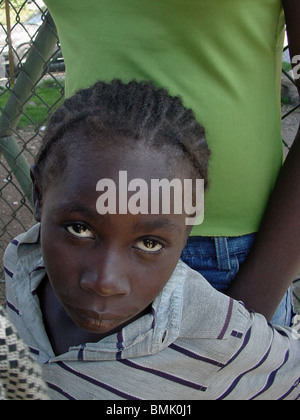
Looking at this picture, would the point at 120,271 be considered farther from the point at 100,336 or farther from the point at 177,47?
the point at 177,47

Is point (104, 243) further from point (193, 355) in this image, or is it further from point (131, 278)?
point (193, 355)

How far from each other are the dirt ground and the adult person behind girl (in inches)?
38.0

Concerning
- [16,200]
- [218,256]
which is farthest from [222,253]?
[16,200]

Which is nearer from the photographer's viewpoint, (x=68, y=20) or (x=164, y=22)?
(x=164, y=22)

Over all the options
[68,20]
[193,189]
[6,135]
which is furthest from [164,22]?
[6,135]

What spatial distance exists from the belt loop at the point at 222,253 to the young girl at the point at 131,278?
10cm

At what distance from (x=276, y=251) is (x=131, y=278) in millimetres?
396

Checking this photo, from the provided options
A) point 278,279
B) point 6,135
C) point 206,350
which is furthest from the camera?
point 6,135

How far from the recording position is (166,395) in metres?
1.01

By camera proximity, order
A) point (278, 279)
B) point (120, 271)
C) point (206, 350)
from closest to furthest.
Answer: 1. point (120, 271)
2. point (206, 350)
3. point (278, 279)

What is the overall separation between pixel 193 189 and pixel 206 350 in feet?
1.08

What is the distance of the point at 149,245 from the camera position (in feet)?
2.98

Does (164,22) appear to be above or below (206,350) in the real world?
above

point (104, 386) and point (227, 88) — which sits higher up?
point (227, 88)
